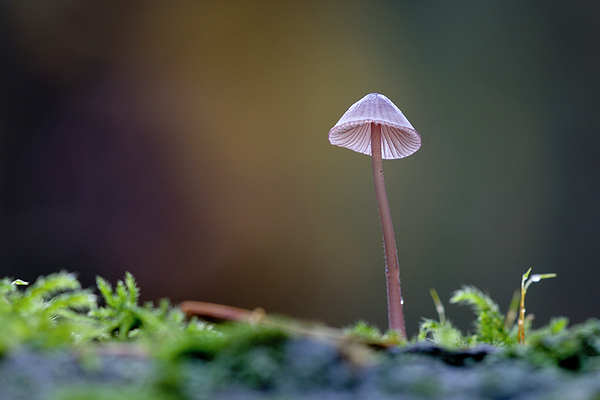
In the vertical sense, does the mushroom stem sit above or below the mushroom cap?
below

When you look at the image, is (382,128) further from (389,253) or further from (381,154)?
(389,253)

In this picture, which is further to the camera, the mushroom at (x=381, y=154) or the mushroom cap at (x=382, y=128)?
the mushroom cap at (x=382, y=128)

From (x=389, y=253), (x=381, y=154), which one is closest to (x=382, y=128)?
(x=381, y=154)

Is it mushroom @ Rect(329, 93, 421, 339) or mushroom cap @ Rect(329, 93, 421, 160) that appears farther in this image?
mushroom cap @ Rect(329, 93, 421, 160)

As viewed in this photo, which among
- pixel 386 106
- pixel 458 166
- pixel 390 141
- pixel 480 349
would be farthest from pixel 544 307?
pixel 480 349

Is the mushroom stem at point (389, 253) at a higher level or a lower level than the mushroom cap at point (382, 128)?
lower
